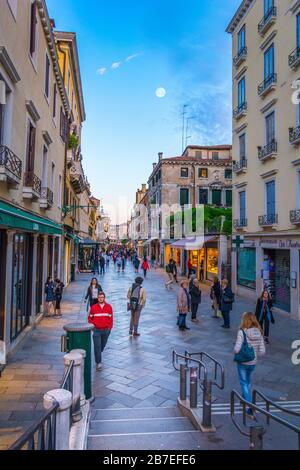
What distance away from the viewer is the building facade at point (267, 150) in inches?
544

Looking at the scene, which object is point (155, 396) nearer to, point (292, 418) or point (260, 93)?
point (292, 418)

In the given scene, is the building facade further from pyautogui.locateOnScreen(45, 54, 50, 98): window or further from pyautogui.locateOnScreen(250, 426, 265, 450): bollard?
pyautogui.locateOnScreen(250, 426, 265, 450): bollard

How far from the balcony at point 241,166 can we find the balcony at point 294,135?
185 inches

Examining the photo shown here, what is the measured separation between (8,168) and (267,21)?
15.5 m

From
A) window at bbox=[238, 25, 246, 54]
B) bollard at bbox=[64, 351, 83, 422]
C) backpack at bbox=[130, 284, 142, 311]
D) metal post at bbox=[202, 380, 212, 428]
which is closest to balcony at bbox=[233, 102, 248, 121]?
window at bbox=[238, 25, 246, 54]

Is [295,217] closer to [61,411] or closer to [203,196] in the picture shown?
[61,411]

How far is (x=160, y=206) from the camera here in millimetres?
41906

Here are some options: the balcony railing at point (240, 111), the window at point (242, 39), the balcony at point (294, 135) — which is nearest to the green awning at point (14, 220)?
the balcony at point (294, 135)

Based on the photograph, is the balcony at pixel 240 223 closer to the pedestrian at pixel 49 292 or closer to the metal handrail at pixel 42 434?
the pedestrian at pixel 49 292

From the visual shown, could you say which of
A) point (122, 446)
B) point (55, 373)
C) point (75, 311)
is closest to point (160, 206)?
point (75, 311)

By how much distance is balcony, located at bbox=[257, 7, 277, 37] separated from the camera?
50.4 feet

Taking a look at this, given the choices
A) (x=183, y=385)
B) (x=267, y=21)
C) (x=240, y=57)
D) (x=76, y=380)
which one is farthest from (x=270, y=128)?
(x=76, y=380)

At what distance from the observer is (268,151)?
15.6 meters

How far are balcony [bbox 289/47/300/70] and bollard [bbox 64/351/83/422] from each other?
14115 millimetres
